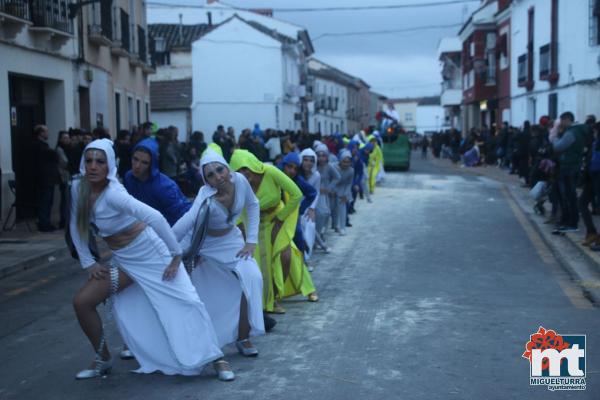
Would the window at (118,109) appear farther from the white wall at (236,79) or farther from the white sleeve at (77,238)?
the white wall at (236,79)

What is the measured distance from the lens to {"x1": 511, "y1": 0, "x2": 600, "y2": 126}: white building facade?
26.5 metres

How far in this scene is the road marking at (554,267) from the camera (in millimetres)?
8258

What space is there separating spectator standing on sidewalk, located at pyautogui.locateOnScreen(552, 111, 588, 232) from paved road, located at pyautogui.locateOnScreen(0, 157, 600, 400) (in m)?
0.95

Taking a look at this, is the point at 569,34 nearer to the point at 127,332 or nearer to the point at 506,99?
the point at 506,99

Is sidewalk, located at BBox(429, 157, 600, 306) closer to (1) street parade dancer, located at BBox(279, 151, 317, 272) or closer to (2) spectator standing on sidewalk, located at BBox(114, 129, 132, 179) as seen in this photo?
(1) street parade dancer, located at BBox(279, 151, 317, 272)

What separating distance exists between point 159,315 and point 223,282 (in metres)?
0.85

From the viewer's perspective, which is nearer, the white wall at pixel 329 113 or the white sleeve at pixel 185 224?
the white sleeve at pixel 185 224

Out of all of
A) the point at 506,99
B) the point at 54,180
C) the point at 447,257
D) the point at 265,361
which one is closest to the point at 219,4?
the point at 506,99

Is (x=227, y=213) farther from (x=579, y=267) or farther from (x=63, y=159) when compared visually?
(x=63, y=159)

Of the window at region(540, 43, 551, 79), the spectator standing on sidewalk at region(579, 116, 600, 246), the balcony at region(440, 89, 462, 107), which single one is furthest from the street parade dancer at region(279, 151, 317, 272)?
the balcony at region(440, 89, 462, 107)

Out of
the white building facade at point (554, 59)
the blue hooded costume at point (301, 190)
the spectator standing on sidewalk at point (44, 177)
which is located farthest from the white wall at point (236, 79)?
the blue hooded costume at point (301, 190)

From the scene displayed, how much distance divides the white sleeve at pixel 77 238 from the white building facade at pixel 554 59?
925 inches

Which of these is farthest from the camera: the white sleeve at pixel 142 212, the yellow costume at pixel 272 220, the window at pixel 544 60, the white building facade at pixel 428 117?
the white building facade at pixel 428 117

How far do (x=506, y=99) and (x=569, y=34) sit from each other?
42.9ft
